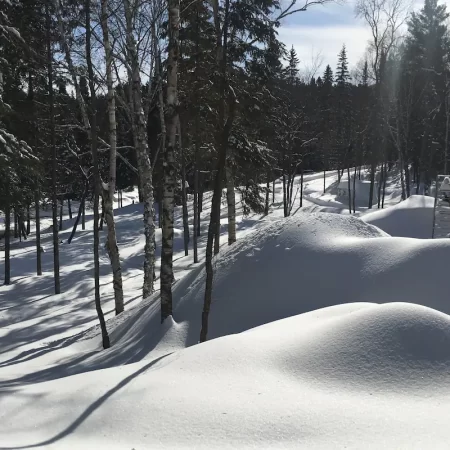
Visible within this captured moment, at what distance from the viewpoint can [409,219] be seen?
64.0 ft

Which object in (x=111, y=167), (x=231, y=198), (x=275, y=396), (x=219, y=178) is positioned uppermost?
(x=111, y=167)

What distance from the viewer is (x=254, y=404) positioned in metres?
4.42

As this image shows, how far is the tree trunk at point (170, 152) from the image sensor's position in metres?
8.18

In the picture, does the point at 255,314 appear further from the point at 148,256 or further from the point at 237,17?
the point at 237,17

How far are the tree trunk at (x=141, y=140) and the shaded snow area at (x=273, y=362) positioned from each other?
201cm

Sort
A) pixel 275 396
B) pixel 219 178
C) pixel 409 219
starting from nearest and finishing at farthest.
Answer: pixel 275 396 → pixel 219 178 → pixel 409 219

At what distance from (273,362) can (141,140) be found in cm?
820

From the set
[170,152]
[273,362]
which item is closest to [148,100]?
[170,152]

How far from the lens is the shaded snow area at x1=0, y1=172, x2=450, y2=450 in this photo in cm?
406

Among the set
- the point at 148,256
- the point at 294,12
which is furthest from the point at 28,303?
the point at 294,12

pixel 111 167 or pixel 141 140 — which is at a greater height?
pixel 141 140

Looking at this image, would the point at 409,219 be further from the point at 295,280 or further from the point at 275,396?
the point at 275,396

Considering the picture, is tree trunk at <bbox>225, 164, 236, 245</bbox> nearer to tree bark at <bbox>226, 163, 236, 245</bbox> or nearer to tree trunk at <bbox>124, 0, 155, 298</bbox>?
tree bark at <bbox>226, 163, 236, 245</bbox>

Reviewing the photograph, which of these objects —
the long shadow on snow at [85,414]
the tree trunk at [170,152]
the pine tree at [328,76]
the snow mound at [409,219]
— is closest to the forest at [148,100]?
the tree trunk at [170,152]
